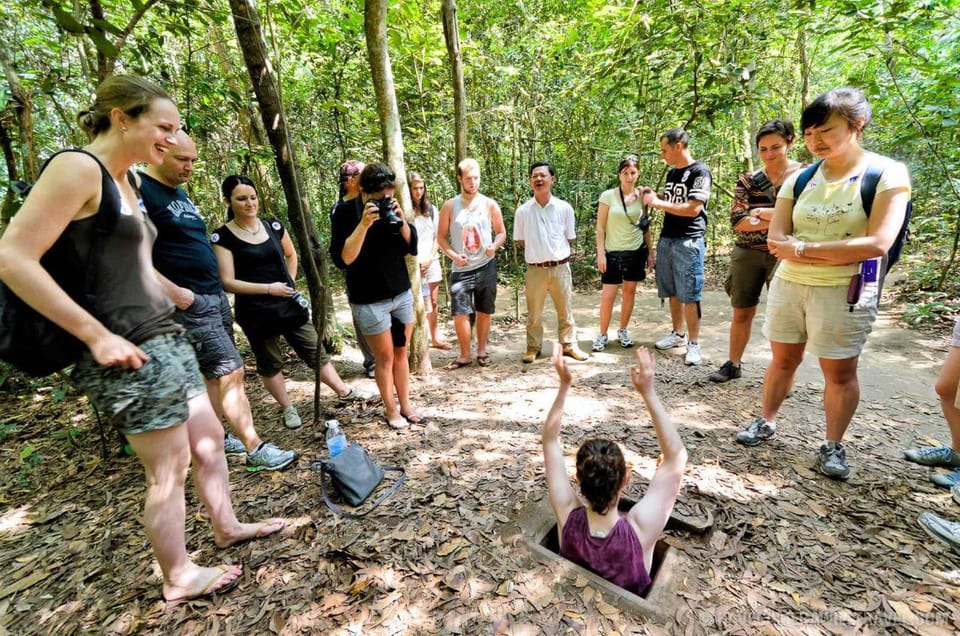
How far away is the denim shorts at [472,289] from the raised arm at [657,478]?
9.48 feet

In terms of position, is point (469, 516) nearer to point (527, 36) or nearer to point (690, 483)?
point (690, 483)

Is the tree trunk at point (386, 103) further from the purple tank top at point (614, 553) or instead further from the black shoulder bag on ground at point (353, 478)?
the purple tank top at point (614, 553)

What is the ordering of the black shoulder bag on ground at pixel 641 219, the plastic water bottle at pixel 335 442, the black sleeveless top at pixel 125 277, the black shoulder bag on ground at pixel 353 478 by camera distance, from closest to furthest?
the black sleeveless top at pixel 125 277
the black shoulder bag on ground at pixel 353 478
the plastic water bottle at pixel 335 442
the black shoulder bag on ground at pixel 641 219

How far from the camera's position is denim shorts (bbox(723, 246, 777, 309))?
3.75 m

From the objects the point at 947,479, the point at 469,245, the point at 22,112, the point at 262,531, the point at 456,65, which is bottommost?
the point at 947,479

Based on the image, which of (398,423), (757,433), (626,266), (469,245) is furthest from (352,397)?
(626,266)

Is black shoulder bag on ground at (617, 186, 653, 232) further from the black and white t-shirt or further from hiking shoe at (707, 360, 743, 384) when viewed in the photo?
hiking shoe at (707, 360, 743, 384)

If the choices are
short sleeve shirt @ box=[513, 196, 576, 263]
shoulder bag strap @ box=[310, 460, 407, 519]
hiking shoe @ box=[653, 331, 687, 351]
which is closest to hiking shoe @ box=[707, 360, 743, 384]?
hiking shoe @ box=[653, 331, 687, 351]

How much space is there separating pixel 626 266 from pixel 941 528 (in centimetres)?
340

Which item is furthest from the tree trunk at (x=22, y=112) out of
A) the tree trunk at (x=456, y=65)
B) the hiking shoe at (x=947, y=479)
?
the hiking shoe at (x=947, y=479)

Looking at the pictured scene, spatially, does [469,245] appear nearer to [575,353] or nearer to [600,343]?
[575,353]

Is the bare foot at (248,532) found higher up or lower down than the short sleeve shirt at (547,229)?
lower down

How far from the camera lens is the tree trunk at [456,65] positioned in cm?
474

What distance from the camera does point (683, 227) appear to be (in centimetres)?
436
